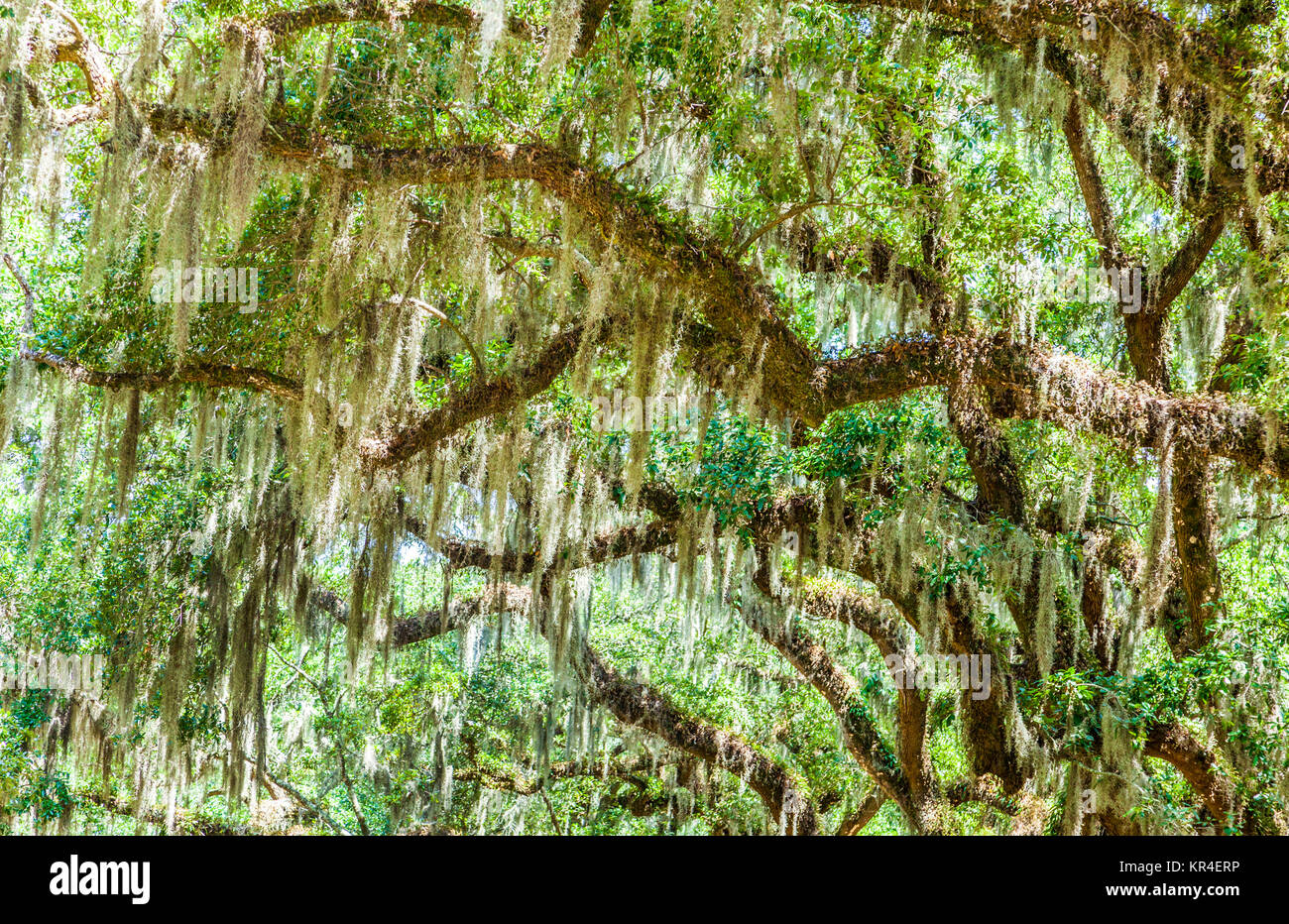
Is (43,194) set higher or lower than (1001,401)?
higher

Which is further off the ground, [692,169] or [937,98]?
[937,98]

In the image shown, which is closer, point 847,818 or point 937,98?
point 937,98

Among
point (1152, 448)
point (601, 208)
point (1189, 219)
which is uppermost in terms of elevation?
point (1189, 219)

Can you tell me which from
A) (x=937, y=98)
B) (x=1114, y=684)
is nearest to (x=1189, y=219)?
(x=937, y=98)

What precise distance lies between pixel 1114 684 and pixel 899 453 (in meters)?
1.77
